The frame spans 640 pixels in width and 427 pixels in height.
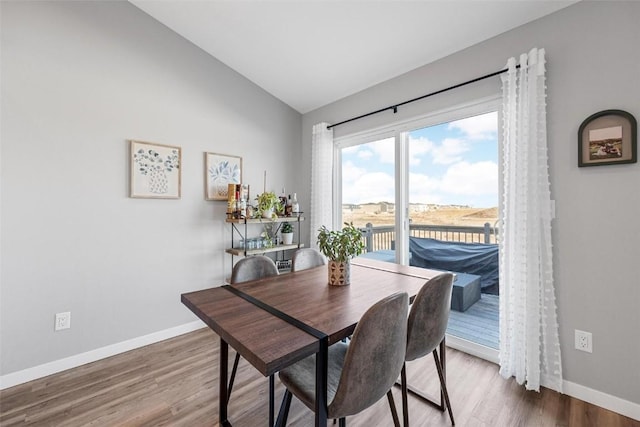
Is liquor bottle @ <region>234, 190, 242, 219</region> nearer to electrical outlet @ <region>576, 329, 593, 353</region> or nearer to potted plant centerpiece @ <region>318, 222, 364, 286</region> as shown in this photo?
potted plant centerpiece @ <region>318, 222, 364, 286</region>

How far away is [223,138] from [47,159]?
57.5 inches

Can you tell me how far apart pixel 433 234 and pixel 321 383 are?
2005 millimetres

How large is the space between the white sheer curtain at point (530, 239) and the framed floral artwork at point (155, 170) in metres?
2.88

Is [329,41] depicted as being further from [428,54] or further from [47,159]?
[47,159]

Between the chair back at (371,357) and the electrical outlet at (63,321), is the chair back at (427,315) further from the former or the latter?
the electrical outlet at (63,321)

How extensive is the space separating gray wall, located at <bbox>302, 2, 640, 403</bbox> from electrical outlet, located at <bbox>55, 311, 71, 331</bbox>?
11.9ft

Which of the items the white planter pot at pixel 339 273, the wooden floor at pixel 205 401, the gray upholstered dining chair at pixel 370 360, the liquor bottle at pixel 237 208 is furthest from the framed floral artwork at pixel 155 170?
the gray upholstered dining chair at pixel 370 360

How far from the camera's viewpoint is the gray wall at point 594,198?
165cm

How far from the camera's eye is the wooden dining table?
1003 millimetres

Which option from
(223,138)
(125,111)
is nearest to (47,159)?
(125,111)

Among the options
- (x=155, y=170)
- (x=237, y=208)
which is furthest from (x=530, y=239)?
(x=155, y=170)

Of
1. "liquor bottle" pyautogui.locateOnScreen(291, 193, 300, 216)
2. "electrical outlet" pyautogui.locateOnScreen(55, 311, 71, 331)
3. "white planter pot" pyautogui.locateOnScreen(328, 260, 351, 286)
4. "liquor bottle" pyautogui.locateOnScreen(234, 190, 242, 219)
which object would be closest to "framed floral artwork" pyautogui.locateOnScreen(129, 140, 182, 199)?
"liquor bottle" pyautogui.locateOnScreen(234, 190, 242, 219)

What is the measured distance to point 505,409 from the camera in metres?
1.71

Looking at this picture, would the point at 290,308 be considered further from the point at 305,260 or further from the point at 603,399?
the point at 603,399
